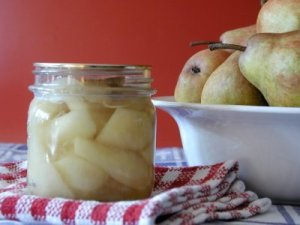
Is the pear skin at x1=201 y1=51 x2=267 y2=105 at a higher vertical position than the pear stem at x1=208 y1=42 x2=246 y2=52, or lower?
lower

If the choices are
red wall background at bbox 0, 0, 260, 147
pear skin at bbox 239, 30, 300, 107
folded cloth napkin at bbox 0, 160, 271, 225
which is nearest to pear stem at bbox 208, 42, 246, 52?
pear skin at bbox 239, 30, 300, 107

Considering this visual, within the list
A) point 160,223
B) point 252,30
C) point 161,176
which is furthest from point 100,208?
point 252,30

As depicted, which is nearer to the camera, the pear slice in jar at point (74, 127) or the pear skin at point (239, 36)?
the pear slice in jar at point (74, 127)

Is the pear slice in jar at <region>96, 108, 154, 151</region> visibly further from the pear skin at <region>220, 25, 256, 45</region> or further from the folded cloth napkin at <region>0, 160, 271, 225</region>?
the pear skin at <region>220, 25, 256, 45</region>

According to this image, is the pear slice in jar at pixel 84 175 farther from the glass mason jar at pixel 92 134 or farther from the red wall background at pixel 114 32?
the red wall background at pixel 114 32

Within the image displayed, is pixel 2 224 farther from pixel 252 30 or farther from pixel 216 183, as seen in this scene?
pixel 252 30

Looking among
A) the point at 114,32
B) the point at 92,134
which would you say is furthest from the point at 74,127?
the point at 114,32

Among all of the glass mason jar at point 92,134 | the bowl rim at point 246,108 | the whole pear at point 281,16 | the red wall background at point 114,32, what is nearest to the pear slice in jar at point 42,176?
the glass mason jar at point 92,134
